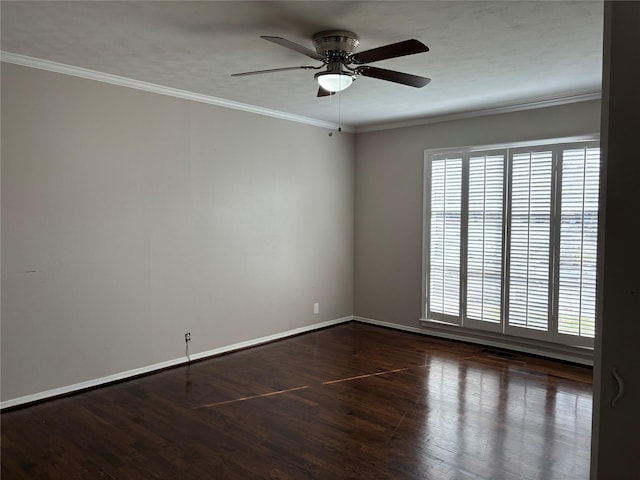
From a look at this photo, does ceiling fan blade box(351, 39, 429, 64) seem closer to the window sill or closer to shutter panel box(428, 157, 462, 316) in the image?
shutter panel box(428, 157, 462, 316)

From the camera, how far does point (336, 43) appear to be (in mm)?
2949

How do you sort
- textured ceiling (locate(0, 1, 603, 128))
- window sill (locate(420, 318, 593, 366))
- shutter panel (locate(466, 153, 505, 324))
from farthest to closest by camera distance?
shutter panel (locate(466, 153, 505, 324)) < window sill (locate(420, 318, 593, 366)) < textured ceiling (locate(0, 1, 603, 128))

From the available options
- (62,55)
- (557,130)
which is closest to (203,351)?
(62,55)

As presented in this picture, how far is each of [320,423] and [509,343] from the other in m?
2.74

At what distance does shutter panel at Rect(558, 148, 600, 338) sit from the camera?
4426 millimetres

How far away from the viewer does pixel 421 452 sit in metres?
2.85

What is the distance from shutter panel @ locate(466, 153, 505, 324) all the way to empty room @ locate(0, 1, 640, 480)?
0.02 metres

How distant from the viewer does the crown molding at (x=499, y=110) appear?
443cm

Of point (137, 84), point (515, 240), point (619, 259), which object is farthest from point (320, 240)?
point (619, 259)

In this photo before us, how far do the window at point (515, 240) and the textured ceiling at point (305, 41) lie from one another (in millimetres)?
799

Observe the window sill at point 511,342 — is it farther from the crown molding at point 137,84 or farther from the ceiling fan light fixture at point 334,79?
the ceiling fan light fixture at point 334,79

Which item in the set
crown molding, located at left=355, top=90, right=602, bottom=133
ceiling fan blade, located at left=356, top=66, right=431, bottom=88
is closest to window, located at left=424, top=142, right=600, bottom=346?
Result: crown molding, located at left=355, top=90, right=602, bottom=133

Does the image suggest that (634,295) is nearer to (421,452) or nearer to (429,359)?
(421,452)

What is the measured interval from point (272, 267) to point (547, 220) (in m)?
2.99
